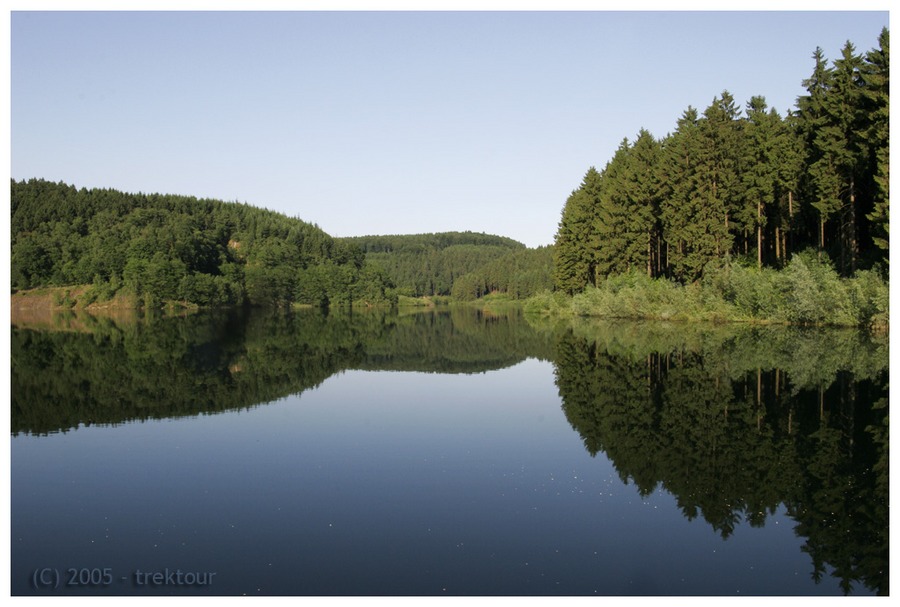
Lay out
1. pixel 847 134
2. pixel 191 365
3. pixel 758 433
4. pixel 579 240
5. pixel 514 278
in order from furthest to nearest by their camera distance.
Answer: pixel 514 278
pixel 579 240
pixel 847 134
pixel 191 365
pixel 758 433

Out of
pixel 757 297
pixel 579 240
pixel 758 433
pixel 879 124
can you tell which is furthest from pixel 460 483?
pixel 579 240

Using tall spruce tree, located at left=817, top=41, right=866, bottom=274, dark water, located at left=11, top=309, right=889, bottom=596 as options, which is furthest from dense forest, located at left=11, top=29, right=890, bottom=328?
dark water, located at left=11, top=309, right=889, bottom=596

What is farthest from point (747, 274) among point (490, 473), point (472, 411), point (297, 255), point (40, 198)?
point (40, 198)

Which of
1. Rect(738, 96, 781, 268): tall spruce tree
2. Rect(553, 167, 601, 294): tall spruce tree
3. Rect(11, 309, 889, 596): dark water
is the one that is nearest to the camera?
Rect(11, 309, 889, 596): dark water

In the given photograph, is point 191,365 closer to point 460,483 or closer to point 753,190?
point 460,483

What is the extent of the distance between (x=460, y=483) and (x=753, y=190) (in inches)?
1753

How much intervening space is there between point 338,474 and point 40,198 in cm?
15774

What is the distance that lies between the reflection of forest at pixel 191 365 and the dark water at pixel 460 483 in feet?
0.65

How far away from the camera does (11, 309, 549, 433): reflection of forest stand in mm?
18688

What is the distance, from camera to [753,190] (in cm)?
4975

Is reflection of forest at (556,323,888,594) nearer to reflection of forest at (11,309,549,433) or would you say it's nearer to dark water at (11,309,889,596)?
dark water at (11,309,889,596)

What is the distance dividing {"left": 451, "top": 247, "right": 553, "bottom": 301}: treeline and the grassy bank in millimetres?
71776

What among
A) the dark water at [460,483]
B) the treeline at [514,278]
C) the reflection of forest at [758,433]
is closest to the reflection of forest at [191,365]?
the dark water at [460,483]

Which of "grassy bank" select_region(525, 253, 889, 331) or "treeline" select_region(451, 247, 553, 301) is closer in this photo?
"grassy bank" select_region(525, 253, 889, 331)
